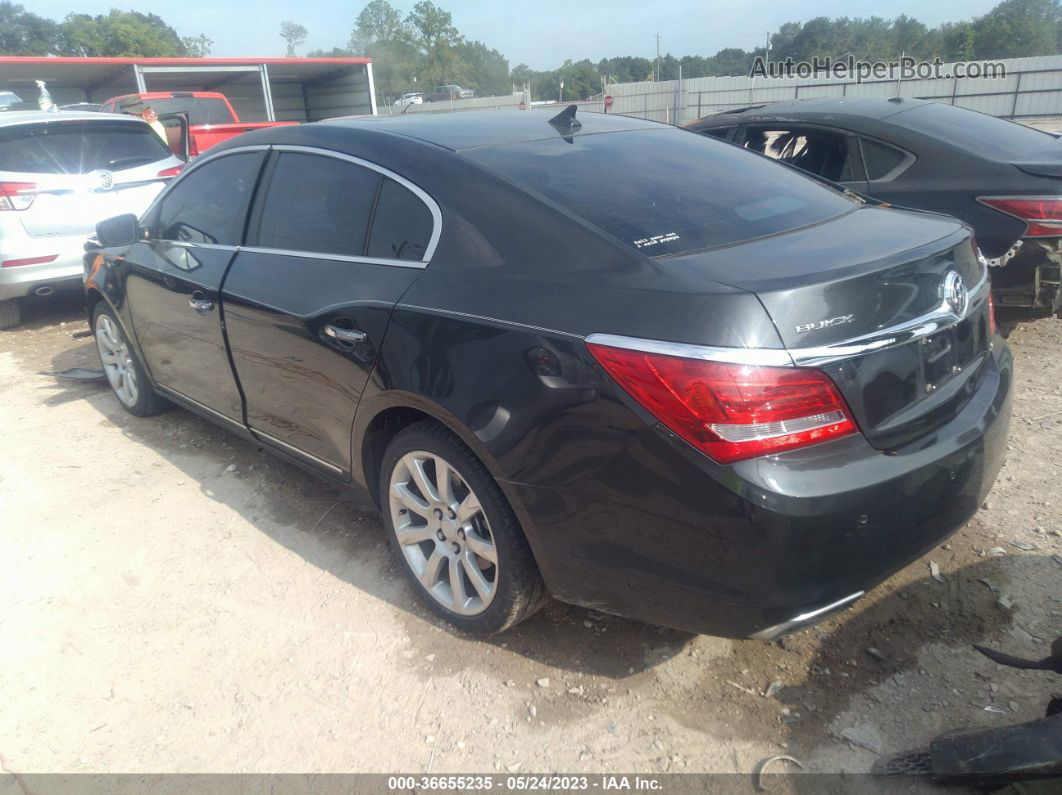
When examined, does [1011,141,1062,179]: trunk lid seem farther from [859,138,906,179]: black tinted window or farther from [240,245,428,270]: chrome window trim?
[240,245,428,270]: chrome window trim

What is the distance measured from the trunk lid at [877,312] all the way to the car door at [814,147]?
2.89 meters

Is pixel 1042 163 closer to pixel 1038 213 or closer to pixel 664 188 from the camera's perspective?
pixel 1038 213

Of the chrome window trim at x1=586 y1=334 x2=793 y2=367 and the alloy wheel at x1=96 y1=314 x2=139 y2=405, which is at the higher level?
the chrome window trim at x1=586 y1=334 x2=793 y2=367

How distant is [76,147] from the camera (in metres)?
6.77

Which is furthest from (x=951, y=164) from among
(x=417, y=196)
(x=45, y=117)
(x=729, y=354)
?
(x=45, y=117)

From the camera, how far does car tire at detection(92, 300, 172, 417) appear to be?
454 centimetres

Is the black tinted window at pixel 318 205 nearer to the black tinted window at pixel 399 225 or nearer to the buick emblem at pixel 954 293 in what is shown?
the black tinted window at pixel 399 225

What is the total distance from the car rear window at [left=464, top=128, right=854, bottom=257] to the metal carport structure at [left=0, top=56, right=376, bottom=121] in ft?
70.0

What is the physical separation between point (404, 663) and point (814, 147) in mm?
4340

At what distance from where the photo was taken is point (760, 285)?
1938mm

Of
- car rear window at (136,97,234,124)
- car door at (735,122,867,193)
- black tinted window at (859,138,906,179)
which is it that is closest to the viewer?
black tinted window at (859,138,906,179)

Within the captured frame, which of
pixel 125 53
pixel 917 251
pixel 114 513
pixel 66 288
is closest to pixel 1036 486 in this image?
pixel 917 251

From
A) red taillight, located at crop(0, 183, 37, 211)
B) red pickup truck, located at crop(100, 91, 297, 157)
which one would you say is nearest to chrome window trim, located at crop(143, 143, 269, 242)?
red taillight, located at crop(0, 183, 37, 211)

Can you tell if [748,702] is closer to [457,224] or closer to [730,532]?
[730,532]
